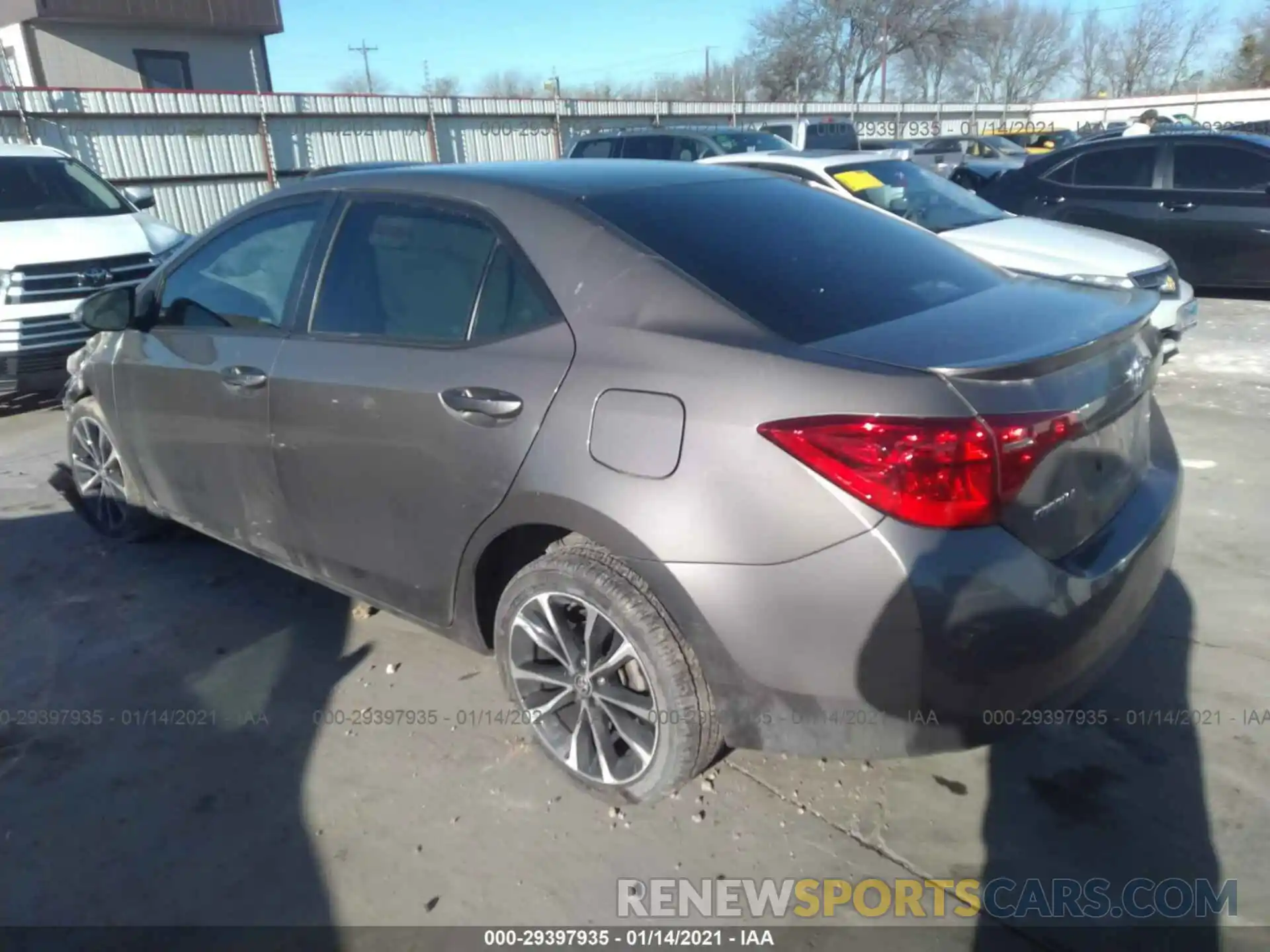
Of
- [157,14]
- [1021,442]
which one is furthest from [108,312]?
[157,14]

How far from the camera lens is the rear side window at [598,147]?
14.0 meters

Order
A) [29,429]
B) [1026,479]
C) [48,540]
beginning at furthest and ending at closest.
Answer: [29,429], [48,540], [1026,479]

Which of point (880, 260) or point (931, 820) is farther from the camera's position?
point (880, 260)

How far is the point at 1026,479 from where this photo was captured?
6.72 ft

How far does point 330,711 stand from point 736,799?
142 centimetres

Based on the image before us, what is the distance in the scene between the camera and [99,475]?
4473 millimetres

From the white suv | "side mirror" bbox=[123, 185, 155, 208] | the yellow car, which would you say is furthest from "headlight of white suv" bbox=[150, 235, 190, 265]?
the yellow car

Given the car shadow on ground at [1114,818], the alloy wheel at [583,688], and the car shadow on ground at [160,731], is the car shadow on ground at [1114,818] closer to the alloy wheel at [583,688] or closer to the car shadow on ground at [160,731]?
the alloy wheel at [583,688]

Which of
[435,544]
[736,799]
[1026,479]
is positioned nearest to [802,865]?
[736,799]

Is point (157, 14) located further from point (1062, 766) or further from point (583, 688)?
point (1062, 766)

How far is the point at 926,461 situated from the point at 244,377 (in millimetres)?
2347

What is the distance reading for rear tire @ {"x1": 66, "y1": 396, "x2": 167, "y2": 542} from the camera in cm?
424

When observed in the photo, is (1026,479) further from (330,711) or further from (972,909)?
(330,711)

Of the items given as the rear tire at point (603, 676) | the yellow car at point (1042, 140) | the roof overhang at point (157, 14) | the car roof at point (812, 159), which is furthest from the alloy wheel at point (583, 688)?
the roof overhang at point (157, 14)
